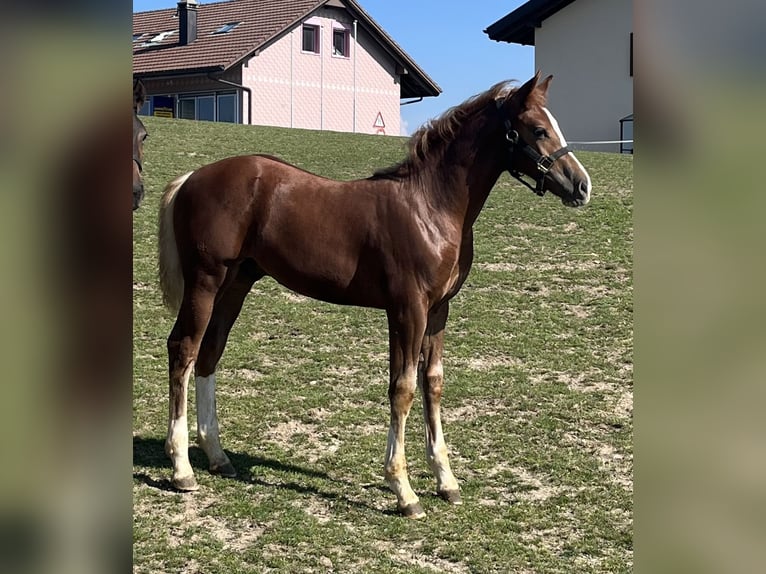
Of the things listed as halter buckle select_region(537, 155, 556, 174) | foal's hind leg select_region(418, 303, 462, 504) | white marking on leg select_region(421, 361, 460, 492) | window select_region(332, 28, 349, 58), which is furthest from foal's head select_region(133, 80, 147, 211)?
window select_region(332, 28, 349, 58)

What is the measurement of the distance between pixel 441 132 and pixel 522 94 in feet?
1.57

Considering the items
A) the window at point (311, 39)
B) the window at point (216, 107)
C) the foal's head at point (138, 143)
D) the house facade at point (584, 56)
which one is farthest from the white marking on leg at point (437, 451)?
the window at point (311, 39)

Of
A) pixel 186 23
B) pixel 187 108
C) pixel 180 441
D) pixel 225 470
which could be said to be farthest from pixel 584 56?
pixel 180 441

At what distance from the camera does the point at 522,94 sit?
404 centimetres

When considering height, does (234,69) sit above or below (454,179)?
above

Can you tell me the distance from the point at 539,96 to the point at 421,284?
111 centimetres

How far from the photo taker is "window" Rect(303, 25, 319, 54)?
30.9 m

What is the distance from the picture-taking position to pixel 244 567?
3639 millimetres

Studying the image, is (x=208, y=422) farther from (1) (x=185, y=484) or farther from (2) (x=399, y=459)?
(2) (x=399, y=459)
